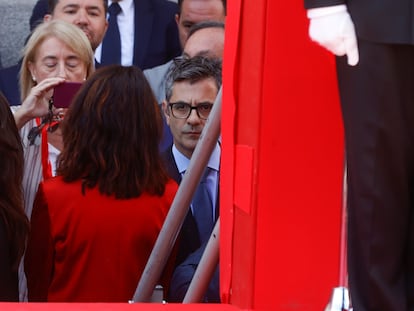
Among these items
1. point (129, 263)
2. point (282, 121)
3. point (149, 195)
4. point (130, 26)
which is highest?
point (130, 26)

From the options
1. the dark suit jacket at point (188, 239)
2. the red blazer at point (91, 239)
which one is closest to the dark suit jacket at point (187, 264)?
the dark suit jacket at point (188, 239)

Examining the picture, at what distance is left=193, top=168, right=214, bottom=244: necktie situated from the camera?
3.75m

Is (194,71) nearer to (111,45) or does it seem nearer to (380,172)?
(111,45)

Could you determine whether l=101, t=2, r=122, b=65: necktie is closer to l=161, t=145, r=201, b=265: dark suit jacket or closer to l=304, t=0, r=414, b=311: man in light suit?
l=161, t=145, r=201, b=265: dark suit jacket

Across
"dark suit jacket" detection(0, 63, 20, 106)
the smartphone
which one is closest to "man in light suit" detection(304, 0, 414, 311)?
the smartphone

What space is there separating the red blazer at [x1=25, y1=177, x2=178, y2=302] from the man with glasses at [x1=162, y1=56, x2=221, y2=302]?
193 mm

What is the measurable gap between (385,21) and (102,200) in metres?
1.52

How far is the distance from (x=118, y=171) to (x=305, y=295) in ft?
3.61

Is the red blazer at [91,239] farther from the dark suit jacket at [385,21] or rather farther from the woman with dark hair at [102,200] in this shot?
the dark suit jacket at [385,21]

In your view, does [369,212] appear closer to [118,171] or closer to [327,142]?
[327,142]

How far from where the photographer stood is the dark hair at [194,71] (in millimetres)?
4074

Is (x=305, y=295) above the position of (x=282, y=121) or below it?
below

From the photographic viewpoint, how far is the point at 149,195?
3578mm

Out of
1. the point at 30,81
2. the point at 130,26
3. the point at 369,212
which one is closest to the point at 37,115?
the point at 30,81
